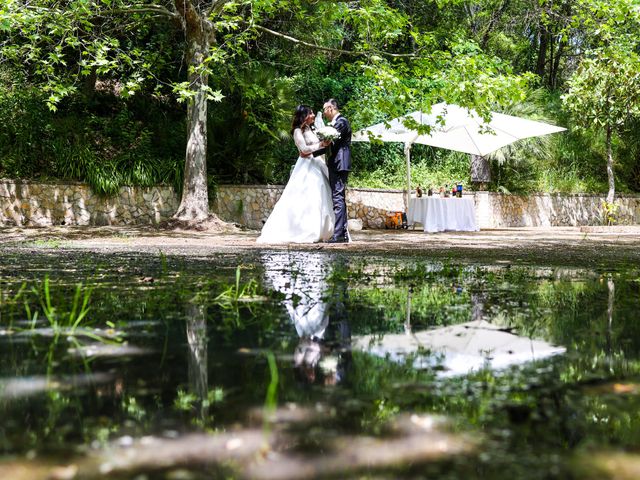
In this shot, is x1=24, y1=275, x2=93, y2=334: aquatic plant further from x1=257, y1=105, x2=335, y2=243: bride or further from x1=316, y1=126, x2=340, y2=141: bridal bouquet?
x1=257, y1=105, x2=335, y2=243: bride

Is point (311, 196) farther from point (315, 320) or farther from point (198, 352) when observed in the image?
point (198, 352)

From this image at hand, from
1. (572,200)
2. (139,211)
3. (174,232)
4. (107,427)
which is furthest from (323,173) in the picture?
(572,200)

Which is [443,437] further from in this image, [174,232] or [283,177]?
[283,177]

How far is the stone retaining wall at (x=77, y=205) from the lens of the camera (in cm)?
1588

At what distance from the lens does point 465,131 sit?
61.8 ft

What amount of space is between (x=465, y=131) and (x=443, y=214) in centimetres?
254

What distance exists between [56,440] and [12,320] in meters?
2.04

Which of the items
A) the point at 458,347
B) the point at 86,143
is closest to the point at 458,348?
the point at 458,347

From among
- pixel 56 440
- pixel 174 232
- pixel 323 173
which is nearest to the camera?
pixel 56 440

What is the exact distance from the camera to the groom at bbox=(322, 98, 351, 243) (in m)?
10.8

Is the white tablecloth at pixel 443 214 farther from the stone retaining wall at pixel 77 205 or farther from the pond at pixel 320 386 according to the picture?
the pond at pixel 320 386

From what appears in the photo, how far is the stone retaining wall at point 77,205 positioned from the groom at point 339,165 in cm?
728

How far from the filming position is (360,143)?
2197 centimetres

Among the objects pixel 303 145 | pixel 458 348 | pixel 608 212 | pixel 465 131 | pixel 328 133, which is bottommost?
pixel 458 348
